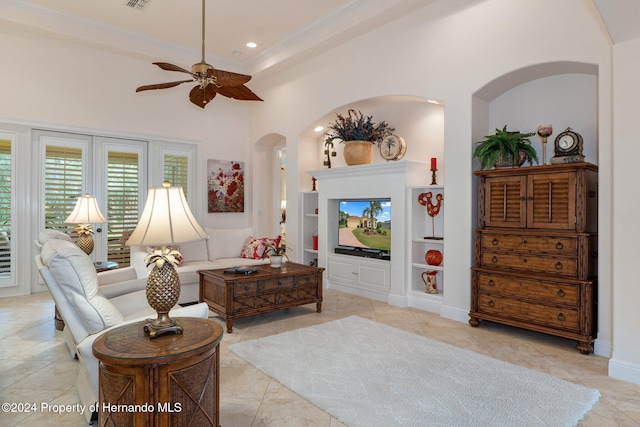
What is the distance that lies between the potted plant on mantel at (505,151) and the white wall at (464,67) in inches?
13.7

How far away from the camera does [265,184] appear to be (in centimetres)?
791

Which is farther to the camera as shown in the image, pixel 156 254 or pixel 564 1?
pixel 564 1

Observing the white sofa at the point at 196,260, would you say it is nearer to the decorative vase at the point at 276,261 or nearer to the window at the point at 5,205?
the decorative vase at the point at 276,261

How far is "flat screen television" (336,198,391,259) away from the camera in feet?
17.4

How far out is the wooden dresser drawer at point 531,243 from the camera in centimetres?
343

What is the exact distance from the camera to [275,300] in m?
4.23

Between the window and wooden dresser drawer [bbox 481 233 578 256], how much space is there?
6211mm

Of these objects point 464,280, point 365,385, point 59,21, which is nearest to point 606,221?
point 464,280

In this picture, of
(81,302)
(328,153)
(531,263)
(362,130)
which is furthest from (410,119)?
(81,302)

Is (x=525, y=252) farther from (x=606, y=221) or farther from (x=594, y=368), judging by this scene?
(x=594, y=368)

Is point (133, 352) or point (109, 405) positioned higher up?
point (133, 352)

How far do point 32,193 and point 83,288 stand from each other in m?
4.40

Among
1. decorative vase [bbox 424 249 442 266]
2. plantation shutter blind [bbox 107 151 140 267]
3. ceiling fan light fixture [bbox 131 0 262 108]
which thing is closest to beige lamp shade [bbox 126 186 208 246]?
ceiling fan light fixture [bbox 131 0 262 108]

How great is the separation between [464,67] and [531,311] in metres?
2.67
